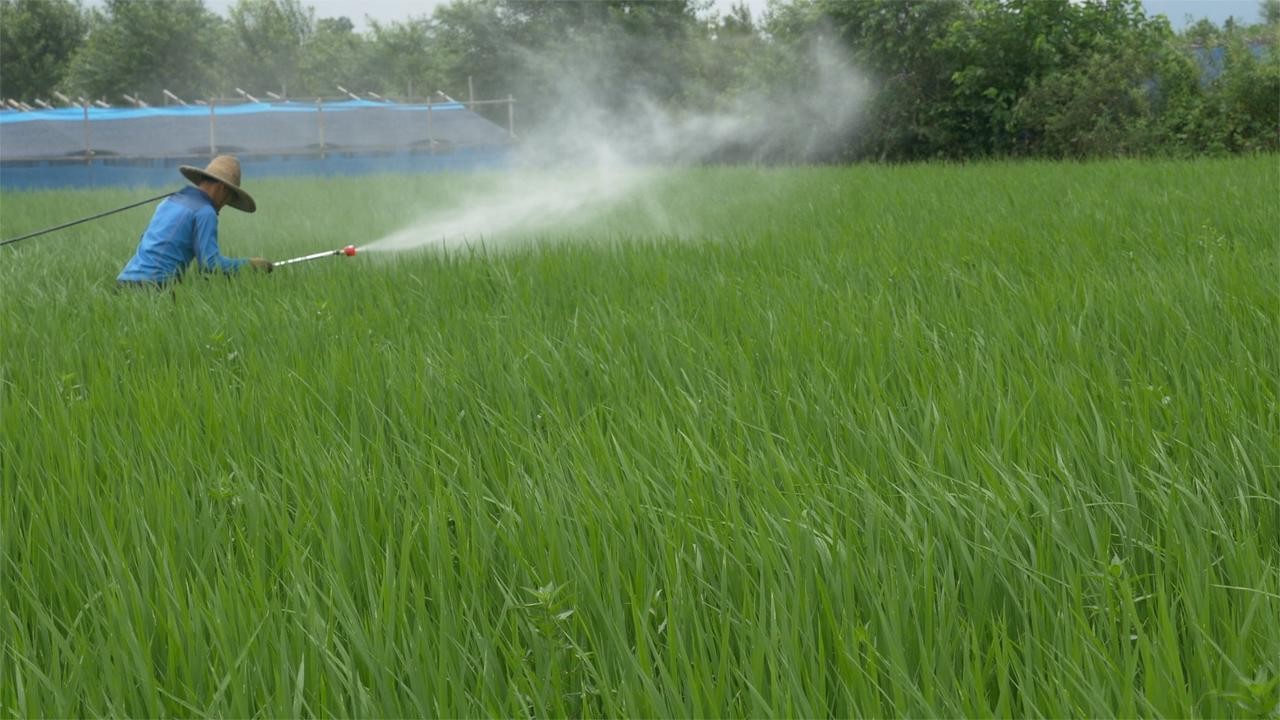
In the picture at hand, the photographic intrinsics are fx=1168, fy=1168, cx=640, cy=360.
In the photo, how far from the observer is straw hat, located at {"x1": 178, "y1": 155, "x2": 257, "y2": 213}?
5457mm

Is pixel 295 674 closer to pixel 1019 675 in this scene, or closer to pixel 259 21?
pixel 1019 675

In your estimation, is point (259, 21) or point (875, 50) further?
point (259, 21)

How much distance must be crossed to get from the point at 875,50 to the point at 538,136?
1036cm

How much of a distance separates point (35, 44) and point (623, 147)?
114 ft

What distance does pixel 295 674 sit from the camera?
4.45ft

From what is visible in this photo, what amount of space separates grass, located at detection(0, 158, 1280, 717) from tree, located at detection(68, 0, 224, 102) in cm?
4637

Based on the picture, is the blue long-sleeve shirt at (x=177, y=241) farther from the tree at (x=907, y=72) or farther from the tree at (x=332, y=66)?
the tree at (x=332, y=66)

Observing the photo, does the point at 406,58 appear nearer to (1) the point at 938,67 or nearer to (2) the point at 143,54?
(2) the point at 143,54

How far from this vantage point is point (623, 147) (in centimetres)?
2267

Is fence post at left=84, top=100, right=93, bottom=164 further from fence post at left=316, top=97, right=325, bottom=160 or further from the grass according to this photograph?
the grass

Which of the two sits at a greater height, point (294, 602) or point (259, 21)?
point (259, 21)

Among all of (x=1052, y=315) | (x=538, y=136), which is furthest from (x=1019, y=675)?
(x=538, y=136)

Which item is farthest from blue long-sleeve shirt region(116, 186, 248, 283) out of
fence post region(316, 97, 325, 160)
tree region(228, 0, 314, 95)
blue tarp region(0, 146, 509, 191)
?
tree region(228, 0, 314, 95)

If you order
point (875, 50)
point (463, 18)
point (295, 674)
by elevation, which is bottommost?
point (295, 674)
